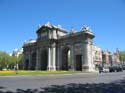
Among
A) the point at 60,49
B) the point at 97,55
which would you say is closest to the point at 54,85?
the point at 60,49

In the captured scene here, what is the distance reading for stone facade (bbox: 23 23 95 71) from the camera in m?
69.2

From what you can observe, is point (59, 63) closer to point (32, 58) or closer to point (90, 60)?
point (90, 60)

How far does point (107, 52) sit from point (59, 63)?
102m

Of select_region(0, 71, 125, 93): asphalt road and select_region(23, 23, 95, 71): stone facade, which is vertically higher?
select_region(23, 23, 95, 71): stone facade

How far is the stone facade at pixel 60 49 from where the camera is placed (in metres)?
69.2

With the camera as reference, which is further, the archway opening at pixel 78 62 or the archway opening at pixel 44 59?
the archway opening at pixel 44 59

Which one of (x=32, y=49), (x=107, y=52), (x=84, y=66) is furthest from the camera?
(x=107, y=52)

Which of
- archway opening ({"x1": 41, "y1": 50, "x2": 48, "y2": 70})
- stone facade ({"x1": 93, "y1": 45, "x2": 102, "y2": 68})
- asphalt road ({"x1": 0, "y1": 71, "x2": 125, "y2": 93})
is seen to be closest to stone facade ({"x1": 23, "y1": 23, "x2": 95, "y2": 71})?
archway opening ({"x1": 41, "y1": 50, "x2": 48, "y2": 70})

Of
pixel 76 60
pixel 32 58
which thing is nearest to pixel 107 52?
pixel 32 58

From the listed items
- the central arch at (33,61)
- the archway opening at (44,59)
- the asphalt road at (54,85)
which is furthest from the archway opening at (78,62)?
the asphalt road at (54,85)

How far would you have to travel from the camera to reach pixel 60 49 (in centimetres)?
7912

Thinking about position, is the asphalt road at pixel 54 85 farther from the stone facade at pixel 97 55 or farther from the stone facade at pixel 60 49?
the stone facade at pixel 97 55

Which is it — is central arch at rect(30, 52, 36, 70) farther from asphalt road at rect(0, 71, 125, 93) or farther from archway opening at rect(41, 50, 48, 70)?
asphalt road at rect(0, 71, 125, 93)

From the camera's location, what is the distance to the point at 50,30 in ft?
265
